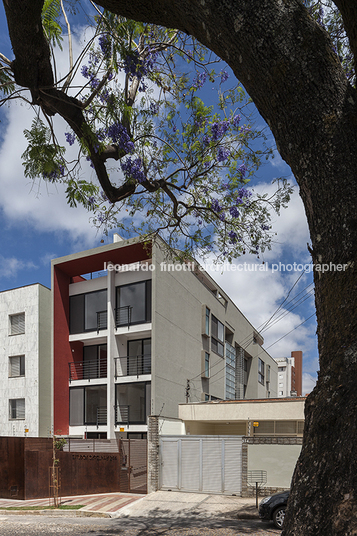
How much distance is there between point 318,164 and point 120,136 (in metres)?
3.62

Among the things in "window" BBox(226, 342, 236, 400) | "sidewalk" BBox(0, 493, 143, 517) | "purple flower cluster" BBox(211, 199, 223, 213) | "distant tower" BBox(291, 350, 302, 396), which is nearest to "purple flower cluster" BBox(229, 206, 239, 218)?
"purple flower cluster" BBox(211, 199, 223, 213)

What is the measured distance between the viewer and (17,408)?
23.5 metres

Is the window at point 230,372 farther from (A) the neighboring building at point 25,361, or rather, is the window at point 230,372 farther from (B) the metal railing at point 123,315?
(A) the neighboring building at point 25,361

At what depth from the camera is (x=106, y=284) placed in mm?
22688

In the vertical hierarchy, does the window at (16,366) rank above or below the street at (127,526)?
above

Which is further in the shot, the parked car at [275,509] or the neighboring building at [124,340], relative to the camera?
the neighboring building at [124,340]

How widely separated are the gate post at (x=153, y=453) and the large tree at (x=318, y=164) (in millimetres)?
16443

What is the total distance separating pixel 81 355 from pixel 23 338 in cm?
319

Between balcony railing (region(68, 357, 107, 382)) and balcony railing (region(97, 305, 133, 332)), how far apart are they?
5.80ft

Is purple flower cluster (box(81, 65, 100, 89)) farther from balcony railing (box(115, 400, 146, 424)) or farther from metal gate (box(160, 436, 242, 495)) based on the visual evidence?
balcony railing (box(115, 400, 146, 424))

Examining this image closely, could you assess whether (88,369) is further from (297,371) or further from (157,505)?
(297,371)

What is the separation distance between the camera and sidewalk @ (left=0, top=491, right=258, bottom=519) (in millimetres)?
13477

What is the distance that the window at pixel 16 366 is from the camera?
2393 centimetres

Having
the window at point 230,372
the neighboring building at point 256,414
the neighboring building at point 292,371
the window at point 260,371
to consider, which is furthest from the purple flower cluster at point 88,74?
the neighboring building at point 292,371
